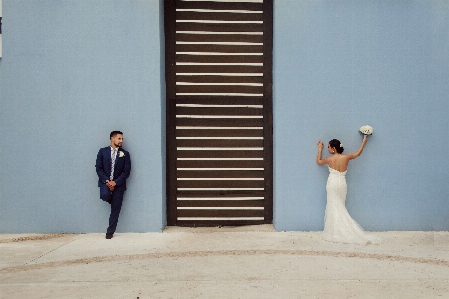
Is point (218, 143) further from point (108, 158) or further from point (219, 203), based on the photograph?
point (108, 158)

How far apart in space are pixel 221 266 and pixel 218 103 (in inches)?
137

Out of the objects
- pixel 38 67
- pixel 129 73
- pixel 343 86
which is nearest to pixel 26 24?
pixel 38 67

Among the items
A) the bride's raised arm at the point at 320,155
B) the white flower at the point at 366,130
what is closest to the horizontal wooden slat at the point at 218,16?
the bride's raised arm at the point at 320,155

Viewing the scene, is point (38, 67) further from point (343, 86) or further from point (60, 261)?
point (343, 86)

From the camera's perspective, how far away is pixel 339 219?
23.8 feet

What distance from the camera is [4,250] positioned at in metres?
6.57

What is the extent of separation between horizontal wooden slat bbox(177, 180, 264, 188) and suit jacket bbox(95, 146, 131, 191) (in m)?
1.12

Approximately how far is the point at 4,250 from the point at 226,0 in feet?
18.4

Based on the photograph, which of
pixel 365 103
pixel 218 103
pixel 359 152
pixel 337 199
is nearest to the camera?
pixel 337 199

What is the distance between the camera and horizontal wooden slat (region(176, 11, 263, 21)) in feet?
26.7

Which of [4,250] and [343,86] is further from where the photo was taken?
[343,86]

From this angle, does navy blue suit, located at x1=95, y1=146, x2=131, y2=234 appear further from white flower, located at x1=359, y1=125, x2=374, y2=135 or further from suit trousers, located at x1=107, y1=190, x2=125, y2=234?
white flower, located at x1=359, y1=125, x2=374, y2=135

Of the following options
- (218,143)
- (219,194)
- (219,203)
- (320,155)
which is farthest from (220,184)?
(320,155)

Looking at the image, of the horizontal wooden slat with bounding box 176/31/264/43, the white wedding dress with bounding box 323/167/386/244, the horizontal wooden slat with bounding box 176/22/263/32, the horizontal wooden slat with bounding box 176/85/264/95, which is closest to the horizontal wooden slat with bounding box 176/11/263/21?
the horizontal wooden slat with bounding box 176/22/263/32
